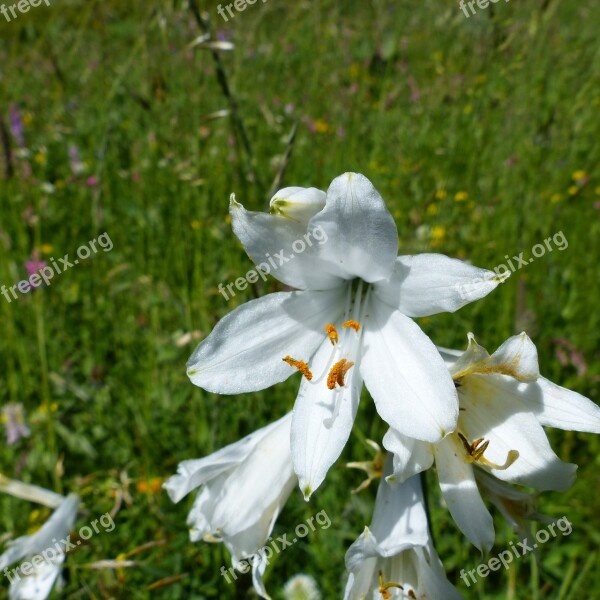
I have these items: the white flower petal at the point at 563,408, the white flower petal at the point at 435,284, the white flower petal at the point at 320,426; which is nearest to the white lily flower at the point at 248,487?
the white flower petal at the point at 320,426

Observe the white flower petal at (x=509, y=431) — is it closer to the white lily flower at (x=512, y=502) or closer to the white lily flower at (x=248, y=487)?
the white lily flower at (x=512, y=502)

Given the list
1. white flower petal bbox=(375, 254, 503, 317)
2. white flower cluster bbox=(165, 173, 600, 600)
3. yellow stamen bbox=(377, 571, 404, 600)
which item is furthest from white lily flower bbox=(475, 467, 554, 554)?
white flower petal bbox=(375, 254, 503, 317)

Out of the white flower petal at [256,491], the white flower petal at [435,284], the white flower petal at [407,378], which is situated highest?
the white flower petal at [435,284]

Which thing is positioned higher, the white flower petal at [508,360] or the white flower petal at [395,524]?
the white flower petal at [508,360]

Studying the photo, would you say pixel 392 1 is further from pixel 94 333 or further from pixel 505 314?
pixel 94 333

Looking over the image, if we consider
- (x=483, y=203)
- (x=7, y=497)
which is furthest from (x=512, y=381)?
(x=483, y=203)

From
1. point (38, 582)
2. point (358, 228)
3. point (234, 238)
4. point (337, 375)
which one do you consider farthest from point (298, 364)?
point (234, 238)

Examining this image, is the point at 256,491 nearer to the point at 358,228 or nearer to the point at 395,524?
the point at 395,524
